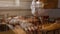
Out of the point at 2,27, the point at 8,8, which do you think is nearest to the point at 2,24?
the point at 2,27

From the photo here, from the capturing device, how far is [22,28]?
2.54 ft

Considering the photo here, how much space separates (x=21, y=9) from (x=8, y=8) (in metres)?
0.10

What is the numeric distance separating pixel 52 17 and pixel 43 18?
0.23 feet

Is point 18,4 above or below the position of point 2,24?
above

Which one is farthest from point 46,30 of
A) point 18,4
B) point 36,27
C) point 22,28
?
point 18,4

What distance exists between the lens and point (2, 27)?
0.78 m

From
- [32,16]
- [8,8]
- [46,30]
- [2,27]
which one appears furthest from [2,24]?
[46,30]

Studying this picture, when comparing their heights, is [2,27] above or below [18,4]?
below

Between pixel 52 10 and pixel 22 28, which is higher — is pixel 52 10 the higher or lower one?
the higher one

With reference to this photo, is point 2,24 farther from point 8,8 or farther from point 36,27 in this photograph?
point 36,27

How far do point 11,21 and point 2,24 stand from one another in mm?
70

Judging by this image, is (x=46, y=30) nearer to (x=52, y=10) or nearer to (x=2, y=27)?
(x=52, y=10)

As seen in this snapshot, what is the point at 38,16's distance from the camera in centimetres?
80

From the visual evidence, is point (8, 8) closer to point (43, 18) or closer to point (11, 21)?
point (11, 21)
